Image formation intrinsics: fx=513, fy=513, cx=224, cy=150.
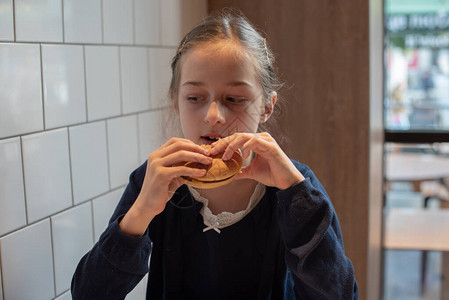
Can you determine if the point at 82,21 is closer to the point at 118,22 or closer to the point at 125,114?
the point at 118,22

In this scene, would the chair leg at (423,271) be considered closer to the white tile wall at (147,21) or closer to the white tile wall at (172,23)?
the white tile wall at (172,23)

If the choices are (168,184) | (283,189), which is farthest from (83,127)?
(283,189)

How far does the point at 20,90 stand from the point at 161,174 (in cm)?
30

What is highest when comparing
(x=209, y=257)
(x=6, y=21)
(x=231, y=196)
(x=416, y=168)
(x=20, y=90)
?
(x=6, y=21)

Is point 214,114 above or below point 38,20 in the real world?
below

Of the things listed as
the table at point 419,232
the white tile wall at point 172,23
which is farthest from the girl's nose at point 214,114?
the table at point 419,232

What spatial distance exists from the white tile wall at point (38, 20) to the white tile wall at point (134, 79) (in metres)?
0.26

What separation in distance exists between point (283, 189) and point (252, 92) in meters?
0.19

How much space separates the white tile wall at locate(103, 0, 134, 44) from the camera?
1.16m

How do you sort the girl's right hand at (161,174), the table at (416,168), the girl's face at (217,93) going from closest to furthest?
the girl's right hand at (161,174) < the girl's face at (217,93) < the table at (416,168)

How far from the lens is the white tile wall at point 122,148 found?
47.2 inches

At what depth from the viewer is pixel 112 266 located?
838 millimetres

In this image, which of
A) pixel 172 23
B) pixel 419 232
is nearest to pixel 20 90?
pixel 172 23

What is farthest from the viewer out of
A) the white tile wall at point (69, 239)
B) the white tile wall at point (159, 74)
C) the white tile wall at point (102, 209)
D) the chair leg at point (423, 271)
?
the chair leg at point (423, 271)
